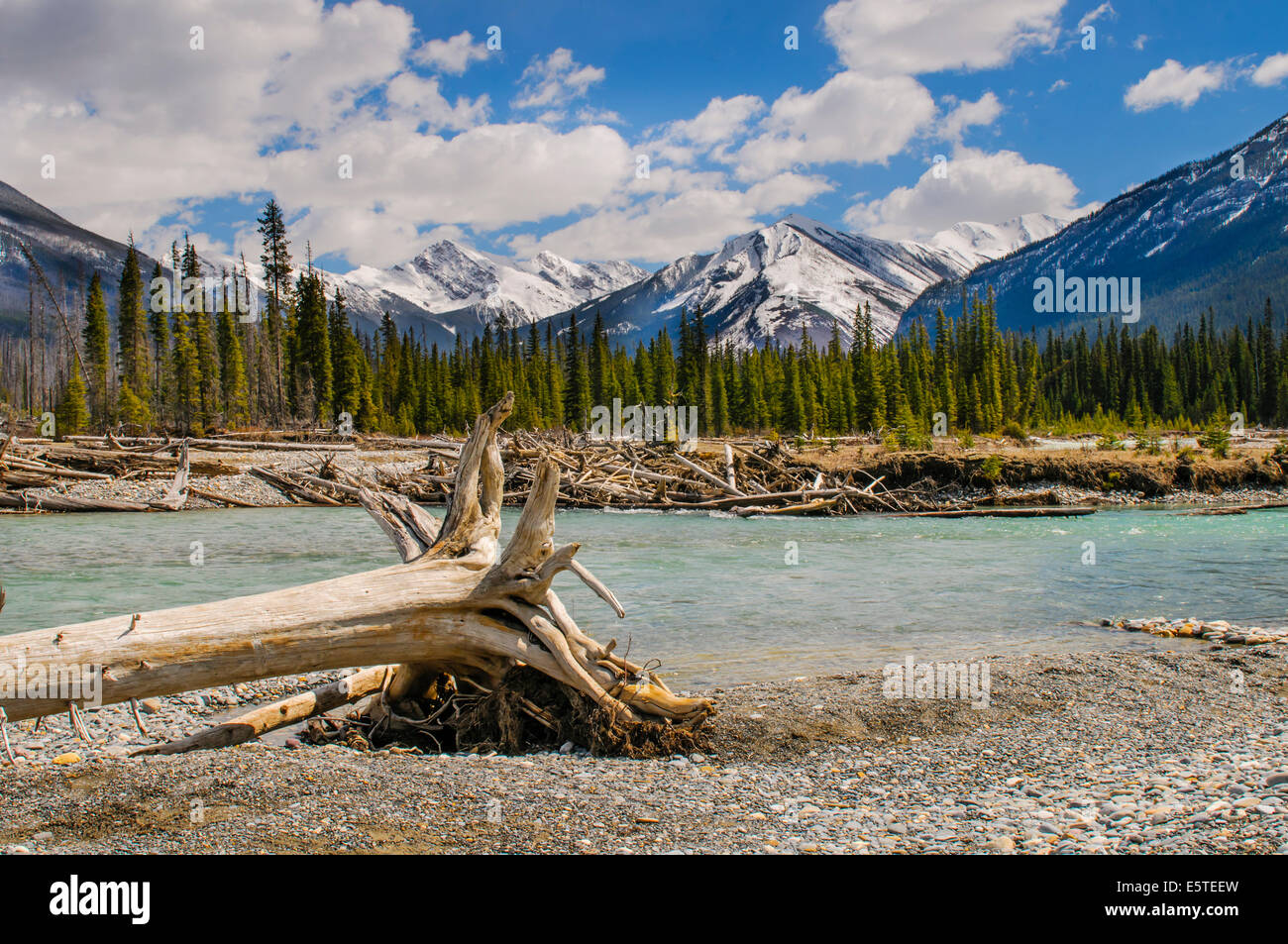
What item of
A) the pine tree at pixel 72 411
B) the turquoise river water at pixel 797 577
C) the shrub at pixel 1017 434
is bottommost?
the turquoise river water at pixel 797 577

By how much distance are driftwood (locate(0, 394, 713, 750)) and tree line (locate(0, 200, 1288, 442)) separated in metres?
48.2

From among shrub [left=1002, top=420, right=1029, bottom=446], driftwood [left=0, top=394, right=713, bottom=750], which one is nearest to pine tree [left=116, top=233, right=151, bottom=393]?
shrub [left=1002, top=420, right=1029, bottom=446]

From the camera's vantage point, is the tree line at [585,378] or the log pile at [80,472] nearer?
the log pile at [80,472]

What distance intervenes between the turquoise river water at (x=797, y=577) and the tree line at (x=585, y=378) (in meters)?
30.5

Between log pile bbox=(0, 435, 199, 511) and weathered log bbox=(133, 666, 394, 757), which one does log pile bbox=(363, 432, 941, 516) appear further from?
weathered log bbox=(133, 666, 394, 757)

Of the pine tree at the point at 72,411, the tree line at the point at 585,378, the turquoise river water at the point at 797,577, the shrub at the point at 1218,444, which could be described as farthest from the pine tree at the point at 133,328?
the shrub at the point at 1218,444

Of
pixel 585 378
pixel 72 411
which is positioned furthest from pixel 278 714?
pixel 585 378

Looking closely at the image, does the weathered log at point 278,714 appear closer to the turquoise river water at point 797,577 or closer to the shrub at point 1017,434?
the turquoise river water at point 797,577

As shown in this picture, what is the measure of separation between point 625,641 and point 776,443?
25596 millimetres

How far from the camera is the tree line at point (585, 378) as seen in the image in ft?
212

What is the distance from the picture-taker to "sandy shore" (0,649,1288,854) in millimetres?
4434

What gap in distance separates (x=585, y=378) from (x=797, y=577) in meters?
75.1

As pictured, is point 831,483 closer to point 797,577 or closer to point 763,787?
point 797,577
